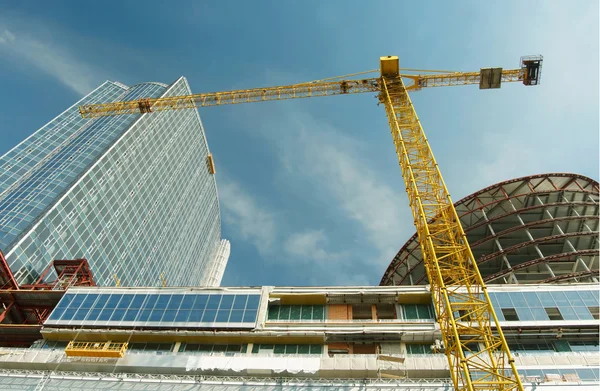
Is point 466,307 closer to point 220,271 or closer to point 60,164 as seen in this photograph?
point 60,164

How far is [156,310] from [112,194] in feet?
164

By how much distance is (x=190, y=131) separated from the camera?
12738 centimetres

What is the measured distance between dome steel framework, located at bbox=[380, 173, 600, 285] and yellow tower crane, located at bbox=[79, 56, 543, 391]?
9.01 meters

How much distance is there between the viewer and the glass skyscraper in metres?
68.7

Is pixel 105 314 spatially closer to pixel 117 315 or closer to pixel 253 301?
pixel 117 315

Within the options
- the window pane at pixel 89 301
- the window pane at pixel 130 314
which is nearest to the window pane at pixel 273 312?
the window pane at pixel 130 314

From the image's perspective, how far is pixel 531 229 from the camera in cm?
5666

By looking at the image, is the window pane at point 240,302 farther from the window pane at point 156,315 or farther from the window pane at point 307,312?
the window pane at point 156,315

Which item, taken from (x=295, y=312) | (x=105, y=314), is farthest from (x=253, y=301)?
(x=105, y=314)

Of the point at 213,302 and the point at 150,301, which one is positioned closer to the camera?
the point at 213,302

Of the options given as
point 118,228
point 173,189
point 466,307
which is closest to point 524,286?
point 466,307

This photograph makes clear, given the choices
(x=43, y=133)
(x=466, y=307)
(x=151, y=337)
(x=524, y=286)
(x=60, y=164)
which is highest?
(x=43, y=133)

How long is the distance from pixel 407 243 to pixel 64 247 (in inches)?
2138

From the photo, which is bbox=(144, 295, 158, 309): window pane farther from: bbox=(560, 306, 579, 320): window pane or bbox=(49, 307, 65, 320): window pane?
bbox=(560, 306, 579, 320): window pane
